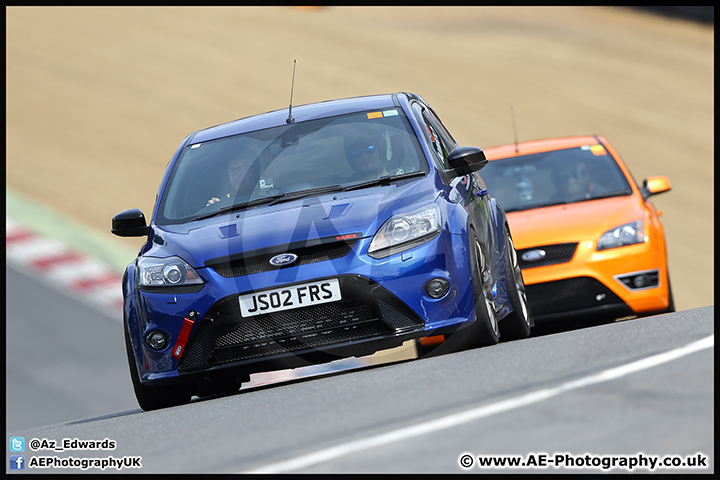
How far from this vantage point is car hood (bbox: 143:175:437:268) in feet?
21.1

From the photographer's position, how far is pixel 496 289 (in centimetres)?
742

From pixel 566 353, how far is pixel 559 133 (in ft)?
59.0

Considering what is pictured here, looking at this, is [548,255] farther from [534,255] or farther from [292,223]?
[292,223]

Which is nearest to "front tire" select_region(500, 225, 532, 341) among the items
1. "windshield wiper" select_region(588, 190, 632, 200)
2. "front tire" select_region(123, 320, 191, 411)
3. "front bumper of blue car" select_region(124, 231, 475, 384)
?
"front bumper of blue car" select_region(124, 231, 475, 384)

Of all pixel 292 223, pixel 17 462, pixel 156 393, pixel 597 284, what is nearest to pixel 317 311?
pixel 292 223

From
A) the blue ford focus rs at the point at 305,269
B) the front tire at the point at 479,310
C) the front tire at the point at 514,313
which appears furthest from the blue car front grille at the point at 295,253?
the front tire at the point at 514,313

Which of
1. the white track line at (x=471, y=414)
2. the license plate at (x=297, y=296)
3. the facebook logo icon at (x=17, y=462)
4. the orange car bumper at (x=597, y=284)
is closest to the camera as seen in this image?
the white track line at (x=471, y=414)

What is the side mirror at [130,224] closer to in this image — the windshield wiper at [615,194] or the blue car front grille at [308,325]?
the blue car front grille at [308,325]

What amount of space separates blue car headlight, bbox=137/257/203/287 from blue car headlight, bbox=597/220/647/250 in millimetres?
4186

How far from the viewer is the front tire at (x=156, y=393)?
6926 millimetres

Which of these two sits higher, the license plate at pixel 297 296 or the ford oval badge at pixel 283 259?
the ford oval badge at pixel 283 259

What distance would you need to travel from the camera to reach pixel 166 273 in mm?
6582

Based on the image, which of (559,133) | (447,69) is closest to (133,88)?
(447,69)

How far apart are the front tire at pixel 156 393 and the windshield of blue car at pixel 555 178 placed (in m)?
4.25
